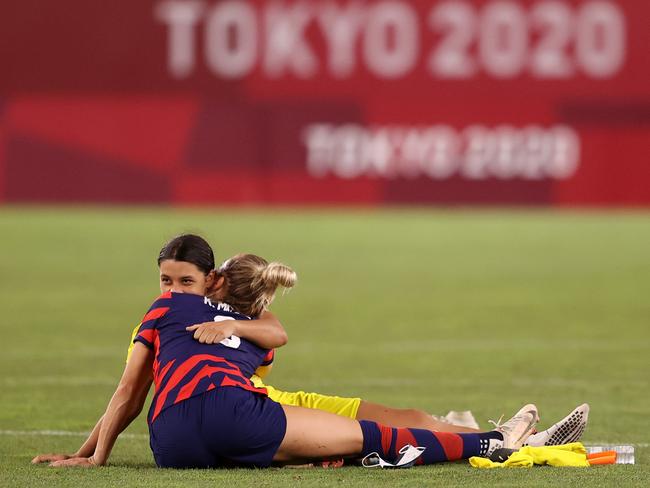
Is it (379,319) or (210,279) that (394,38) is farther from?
(210,279)

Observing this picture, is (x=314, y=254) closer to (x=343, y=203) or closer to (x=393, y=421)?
(x=343, y=203)

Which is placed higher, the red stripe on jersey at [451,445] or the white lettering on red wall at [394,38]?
the white lettering on red wall at [394,38]

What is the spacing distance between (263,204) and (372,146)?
1877mm

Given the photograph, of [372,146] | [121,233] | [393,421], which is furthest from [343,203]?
[393,421]

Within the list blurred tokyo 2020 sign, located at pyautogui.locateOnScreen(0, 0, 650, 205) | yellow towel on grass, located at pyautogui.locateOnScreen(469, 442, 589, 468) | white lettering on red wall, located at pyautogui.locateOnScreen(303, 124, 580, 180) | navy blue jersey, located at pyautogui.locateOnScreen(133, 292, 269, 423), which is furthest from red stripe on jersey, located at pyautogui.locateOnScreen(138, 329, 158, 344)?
white lettering on red wall, located at pyautogui.locateOnScreen(303, 124, 580, 180)

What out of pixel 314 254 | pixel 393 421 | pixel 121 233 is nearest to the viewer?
pixel 393 421

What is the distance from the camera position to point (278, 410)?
6.04 meters

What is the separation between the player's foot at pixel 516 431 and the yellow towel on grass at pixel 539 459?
90 millimetres

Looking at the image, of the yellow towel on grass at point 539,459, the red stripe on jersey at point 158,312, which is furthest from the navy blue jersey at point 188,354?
the yellow towel on grass at point 539,459

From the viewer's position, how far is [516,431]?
637 cm

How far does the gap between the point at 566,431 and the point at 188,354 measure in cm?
157

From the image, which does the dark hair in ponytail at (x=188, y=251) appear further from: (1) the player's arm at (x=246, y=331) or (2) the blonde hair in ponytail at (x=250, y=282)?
(1) the player's arm at (x=246, y=331)

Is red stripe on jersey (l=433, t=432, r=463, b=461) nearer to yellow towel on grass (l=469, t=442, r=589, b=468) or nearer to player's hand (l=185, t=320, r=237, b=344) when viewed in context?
yellow towel on grass (l=469, t=442, r=589, b=468)

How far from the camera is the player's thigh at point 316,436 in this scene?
606 centimetres
